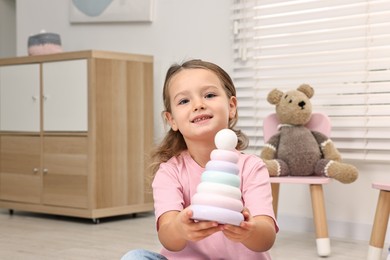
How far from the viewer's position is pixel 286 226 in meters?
3.16

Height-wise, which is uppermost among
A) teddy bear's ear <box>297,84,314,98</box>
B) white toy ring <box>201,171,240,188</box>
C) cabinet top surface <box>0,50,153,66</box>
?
cabinet top surface <box>0,50,153,66</box>

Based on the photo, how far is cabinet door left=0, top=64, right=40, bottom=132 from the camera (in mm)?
3635

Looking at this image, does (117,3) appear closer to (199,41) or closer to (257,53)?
(199,41)

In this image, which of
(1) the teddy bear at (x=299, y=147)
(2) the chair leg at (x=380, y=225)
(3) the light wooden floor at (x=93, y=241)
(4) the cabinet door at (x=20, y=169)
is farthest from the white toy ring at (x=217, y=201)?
(4) the cabinet door at (x=20, y=169)

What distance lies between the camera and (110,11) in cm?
385

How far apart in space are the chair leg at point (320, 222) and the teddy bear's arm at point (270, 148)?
0.90 ft

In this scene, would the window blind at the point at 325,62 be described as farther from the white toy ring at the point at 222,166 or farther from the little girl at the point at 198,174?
the white toy ring at the point at 222,166

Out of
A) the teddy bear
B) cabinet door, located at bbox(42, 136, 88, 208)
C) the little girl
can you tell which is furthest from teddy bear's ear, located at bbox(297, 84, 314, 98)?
the little girl

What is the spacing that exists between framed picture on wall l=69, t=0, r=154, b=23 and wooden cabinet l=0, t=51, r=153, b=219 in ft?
0.97

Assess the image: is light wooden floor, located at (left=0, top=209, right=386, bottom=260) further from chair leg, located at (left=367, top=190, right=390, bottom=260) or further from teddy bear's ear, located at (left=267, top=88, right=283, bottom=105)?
teddy bear's ear, located at (left=267, top=88, right=283, bottom=105)

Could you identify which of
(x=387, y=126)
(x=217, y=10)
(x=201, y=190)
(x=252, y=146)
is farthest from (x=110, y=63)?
(x=201, y=190)

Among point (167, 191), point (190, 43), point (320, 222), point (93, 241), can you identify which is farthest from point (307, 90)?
point (167, 191)

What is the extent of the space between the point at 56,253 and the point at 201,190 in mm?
1651

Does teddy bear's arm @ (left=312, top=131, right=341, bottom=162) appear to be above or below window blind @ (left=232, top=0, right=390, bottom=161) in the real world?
below
